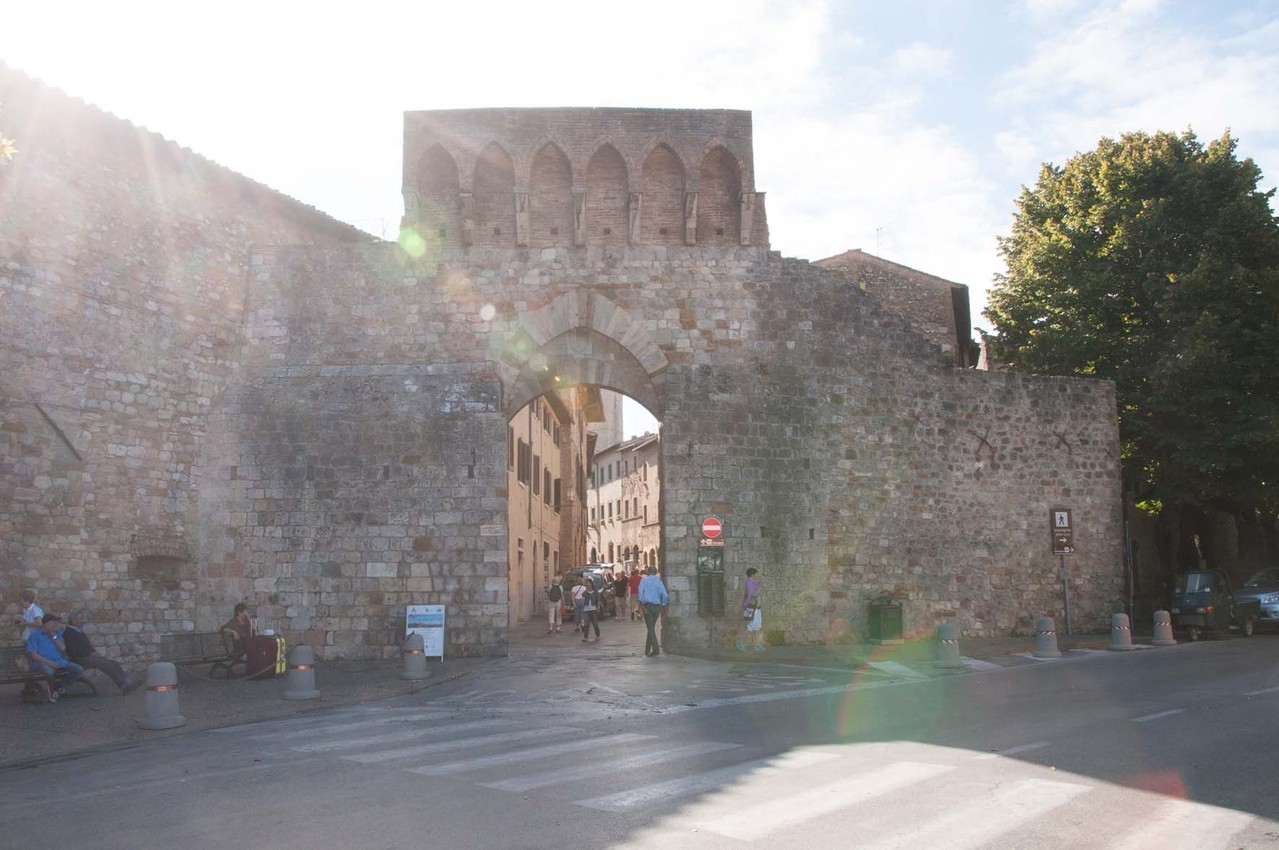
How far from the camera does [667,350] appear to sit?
61.4ft

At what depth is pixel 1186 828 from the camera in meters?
5.57

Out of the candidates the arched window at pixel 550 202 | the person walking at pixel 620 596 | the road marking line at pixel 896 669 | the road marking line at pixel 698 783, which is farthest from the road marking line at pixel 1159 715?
the person walking at pixel 620 596

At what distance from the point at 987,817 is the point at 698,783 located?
1873 mm

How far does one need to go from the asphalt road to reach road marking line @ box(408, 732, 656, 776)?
0.04 metres

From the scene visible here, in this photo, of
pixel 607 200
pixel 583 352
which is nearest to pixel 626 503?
pixel 583 352

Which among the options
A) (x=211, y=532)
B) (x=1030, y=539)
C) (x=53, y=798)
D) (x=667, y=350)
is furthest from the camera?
(x=1030, y=539)

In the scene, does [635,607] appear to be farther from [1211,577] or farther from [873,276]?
[1211,577]

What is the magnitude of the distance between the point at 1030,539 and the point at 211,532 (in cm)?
1556

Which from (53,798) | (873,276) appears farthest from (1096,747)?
(873,276)

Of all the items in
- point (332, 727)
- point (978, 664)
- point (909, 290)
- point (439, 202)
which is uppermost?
point (909, 290)

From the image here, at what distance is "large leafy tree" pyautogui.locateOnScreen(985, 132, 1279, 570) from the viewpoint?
22359 millimetres

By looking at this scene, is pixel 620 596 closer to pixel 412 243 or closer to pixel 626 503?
pixel 412 243

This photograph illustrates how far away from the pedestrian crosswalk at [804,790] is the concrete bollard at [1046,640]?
9.53m

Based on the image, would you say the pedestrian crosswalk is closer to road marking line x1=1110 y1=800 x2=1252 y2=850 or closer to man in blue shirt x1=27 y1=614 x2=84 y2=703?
road marking line x1=1110 y1=800 x2=1252 y2=850
